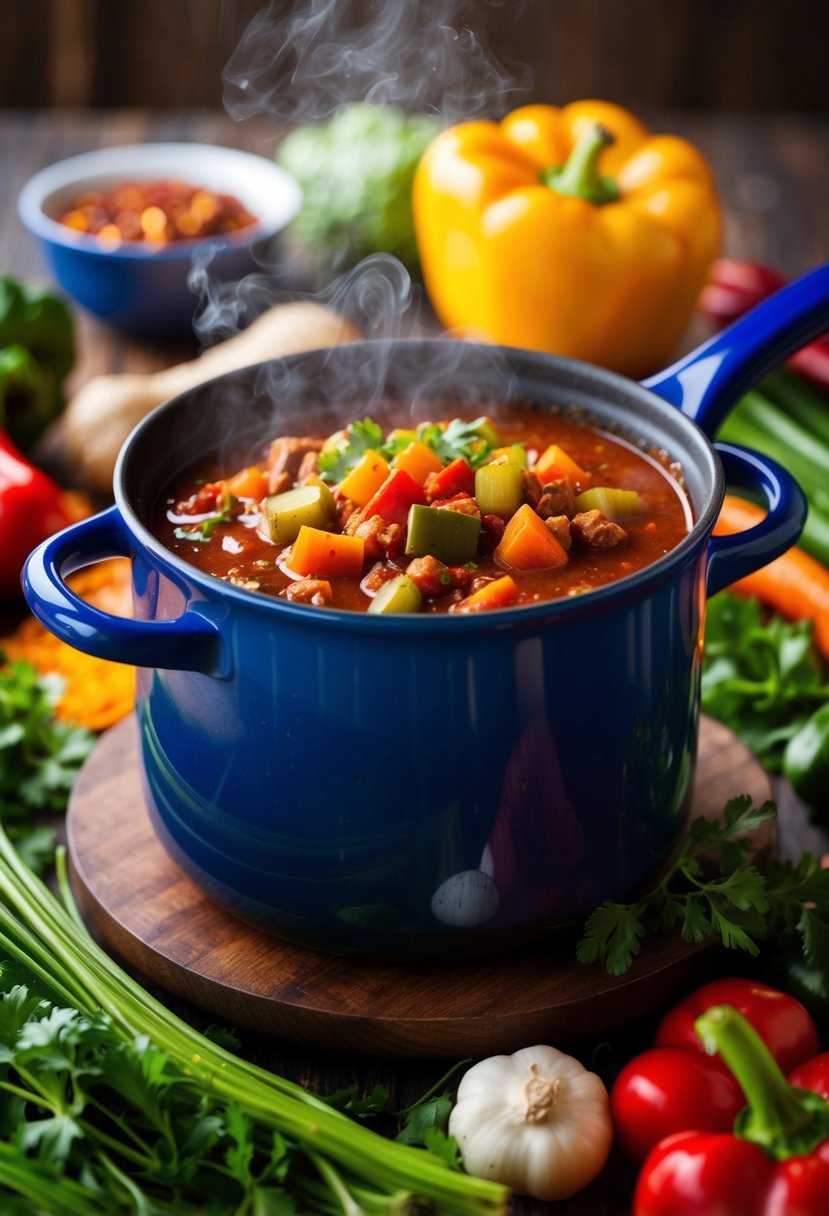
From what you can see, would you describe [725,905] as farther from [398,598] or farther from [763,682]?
[763,682]

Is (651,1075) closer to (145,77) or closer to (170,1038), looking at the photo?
(170,1038)

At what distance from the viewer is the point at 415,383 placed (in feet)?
8.65

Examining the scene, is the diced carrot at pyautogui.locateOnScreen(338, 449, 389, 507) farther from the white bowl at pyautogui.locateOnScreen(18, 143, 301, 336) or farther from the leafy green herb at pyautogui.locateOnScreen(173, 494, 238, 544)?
the white bowl at pyautogui.locateOnScreen(18, 143, 301, 336)

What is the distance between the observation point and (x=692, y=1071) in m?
1.89

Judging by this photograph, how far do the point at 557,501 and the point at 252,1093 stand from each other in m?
0.98

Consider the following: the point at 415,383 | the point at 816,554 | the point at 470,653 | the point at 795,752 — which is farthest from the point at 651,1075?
the point at 816,554

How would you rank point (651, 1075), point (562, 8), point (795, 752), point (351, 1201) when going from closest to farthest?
point (351, 1201) → point (651, 1075) → point (795, 752) → point (562, 8)

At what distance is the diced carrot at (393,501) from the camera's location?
2.20m

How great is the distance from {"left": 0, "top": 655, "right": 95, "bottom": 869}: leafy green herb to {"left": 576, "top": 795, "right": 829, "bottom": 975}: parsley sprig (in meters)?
1.02

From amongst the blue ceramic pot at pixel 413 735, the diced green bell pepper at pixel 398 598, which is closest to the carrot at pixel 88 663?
the blue ceramic pot at pixel 413 735

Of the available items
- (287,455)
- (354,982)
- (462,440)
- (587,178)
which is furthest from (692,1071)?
(587,178)

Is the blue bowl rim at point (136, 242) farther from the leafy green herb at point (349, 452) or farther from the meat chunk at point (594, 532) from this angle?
the meat chunk at point (594, 532)

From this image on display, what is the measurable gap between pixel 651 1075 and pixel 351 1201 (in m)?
0.44

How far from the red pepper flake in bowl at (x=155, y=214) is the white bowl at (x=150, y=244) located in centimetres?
3
